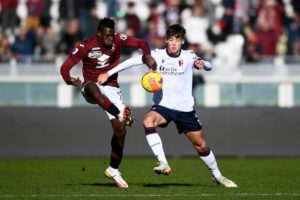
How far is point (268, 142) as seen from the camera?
→ 2295 centimetres

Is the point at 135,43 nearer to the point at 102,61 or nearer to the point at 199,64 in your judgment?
the point at 102,61

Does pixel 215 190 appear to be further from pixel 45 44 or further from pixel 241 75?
pixel 45 44

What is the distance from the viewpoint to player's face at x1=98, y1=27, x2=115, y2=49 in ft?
46.5

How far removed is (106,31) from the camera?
46.5 feet

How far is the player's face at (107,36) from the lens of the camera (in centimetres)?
1418

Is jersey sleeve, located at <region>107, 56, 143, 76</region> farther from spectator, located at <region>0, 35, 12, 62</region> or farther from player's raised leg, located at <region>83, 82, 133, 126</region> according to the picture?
spectator, located at <region>0, 35, 12, 62</region>

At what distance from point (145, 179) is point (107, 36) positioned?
3.15 m

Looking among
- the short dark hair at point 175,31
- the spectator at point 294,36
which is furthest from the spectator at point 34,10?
the short dark hair at point 175,31

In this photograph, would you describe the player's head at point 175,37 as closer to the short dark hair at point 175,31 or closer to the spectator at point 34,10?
the short dark hair at point 175,31

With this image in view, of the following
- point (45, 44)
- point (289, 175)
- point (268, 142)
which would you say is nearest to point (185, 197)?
point (289, 175)

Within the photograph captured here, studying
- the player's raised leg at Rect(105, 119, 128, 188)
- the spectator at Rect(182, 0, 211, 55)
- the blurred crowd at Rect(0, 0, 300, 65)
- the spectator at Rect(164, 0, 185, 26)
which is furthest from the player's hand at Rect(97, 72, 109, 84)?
the spectator at Rect(164, 0, 185, 26)

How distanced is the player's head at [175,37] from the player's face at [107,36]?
2.69 feet

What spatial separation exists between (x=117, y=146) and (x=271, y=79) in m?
9.33

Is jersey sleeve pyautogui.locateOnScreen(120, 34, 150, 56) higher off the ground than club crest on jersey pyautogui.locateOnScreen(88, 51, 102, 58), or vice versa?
jersey sleeve pyautogui.locateOnScreen(120, 34, 150, 56)
